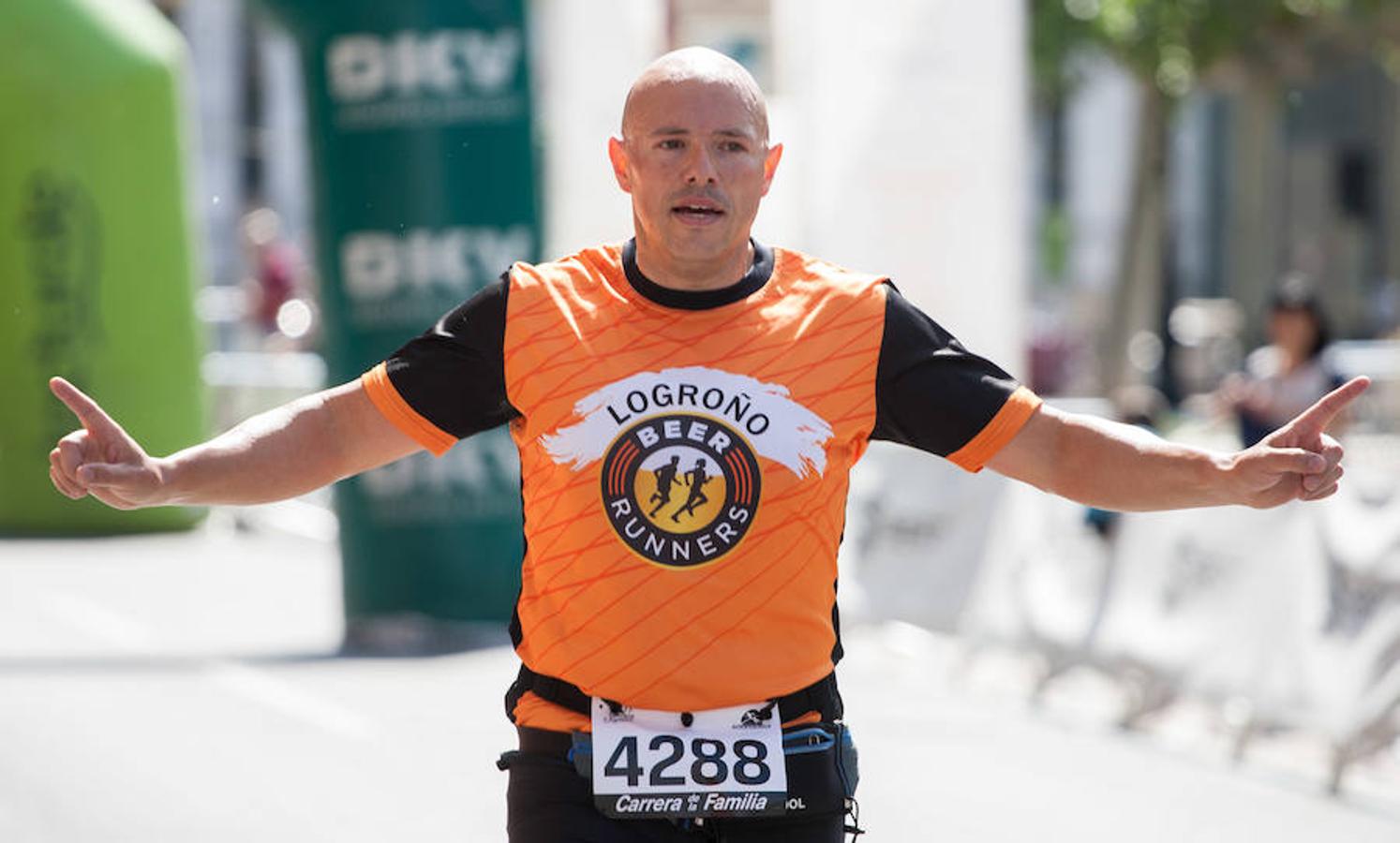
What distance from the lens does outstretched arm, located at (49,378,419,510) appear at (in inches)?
150

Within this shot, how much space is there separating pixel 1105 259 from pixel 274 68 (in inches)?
678

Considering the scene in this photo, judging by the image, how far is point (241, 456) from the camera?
12.9ft

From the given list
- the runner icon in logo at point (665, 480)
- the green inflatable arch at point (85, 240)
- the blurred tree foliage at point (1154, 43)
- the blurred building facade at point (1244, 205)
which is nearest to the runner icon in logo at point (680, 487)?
the runner icon in logo at point (665, 480)

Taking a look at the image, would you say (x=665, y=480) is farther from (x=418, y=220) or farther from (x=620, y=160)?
(x=418, y=220)

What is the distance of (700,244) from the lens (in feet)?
12.5

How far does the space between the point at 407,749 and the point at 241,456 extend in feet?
18.3

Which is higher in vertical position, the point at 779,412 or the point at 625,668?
the point at 779,412

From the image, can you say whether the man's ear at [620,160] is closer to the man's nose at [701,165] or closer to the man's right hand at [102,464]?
the man's nose at [701,165]

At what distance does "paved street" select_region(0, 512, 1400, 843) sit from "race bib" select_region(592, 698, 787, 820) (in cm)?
411

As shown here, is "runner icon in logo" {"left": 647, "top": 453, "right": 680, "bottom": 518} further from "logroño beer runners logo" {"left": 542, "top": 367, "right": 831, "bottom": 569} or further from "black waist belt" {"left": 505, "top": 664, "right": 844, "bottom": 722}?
"black waist belt" {"left": 505, "top": 664, "right": 844, "bottom": 722}

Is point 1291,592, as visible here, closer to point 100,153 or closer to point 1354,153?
point 100,153

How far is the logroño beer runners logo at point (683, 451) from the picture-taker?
3805mm

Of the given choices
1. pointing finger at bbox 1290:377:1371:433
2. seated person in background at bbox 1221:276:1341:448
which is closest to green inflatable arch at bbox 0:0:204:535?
seated person in background at bbox 1221:276:1341:448

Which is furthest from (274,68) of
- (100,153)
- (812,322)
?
(812,322)
